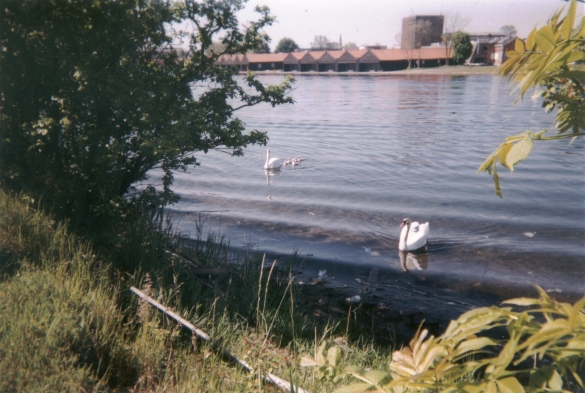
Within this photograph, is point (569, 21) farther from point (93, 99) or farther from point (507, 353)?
point (93, 99)

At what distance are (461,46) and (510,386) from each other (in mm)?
79818

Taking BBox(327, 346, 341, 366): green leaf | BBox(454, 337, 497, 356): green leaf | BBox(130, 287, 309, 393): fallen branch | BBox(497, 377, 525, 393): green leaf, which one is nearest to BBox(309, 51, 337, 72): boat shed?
BBox(130, 287, 309, 393): fallen branch

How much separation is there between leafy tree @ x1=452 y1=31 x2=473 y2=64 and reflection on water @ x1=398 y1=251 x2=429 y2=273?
7041 cm

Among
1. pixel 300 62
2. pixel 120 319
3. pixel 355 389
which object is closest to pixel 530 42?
pixel 355 389

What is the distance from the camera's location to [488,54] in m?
70.5

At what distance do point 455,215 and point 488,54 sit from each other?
65840 mm

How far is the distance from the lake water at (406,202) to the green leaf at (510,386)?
7.55 metres

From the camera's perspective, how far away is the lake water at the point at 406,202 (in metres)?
9.39

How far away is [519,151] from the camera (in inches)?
58.4

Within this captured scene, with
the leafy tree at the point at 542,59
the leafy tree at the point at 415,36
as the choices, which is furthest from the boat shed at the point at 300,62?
the leafy tree at the point at 542,59

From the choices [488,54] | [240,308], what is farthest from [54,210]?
[488,54]

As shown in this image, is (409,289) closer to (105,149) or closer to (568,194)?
(105,149)

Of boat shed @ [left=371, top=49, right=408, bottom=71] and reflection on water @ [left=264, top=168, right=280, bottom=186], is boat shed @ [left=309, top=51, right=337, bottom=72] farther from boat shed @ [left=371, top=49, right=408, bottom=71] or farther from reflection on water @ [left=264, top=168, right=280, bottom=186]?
reflection on water @ [left=264, top=168, right=280, bottom=186]

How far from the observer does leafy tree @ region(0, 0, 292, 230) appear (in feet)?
18.4
